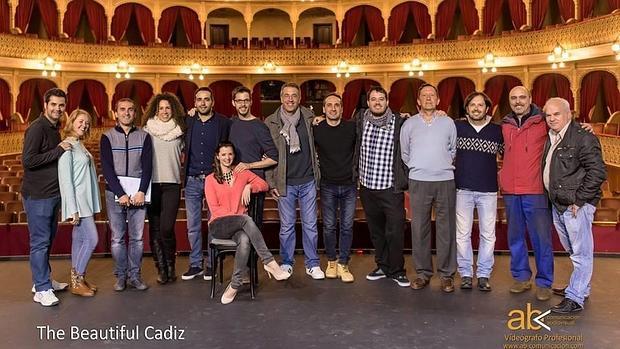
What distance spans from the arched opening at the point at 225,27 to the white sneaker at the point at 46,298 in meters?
19.7

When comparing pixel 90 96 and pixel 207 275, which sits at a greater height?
pixel 90 96

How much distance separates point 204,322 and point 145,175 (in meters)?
1.45

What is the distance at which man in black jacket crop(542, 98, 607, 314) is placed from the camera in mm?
4082

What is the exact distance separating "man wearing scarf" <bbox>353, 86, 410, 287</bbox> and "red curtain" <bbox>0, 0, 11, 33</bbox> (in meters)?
16.8

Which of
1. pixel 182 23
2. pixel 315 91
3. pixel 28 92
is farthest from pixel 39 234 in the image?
pixel 315 91

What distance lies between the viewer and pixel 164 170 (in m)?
5.02

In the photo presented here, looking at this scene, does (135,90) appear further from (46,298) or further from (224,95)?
(46,298)

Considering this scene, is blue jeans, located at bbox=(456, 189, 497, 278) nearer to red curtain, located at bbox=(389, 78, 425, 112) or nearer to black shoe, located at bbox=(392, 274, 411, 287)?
black shoe, located at bbox=(392, 274, 411, 287)

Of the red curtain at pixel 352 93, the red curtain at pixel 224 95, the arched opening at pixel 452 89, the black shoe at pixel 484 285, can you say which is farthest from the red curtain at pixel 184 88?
the black shoe at pixel 484 285

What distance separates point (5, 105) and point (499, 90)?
53.8 ft

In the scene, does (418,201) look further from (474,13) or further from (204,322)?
(474,13)

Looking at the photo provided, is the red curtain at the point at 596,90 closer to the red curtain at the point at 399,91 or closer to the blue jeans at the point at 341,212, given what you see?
the red curtain at the point at 399,91

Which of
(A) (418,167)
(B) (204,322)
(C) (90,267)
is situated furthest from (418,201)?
(C) (90,267)

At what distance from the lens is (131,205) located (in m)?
4.80
